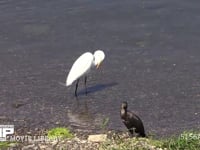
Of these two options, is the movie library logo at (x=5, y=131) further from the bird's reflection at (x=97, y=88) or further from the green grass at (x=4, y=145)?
the bird's reflection at (x=97, y=88)

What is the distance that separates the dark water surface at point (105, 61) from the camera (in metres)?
11.6

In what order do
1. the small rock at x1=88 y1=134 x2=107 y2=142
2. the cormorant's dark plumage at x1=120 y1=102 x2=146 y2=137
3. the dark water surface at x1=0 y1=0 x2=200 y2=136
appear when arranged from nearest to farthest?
1. the small rock at x1=88 y1=134 x2=107 y2=142
2. the cormorant's dark plumage at x1=120 y1=102 x2=146 y2=137
3. the dark water surface at x1=0 y1=0 x2=200 y2=136

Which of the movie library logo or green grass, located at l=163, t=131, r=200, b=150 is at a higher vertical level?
the movie library logo

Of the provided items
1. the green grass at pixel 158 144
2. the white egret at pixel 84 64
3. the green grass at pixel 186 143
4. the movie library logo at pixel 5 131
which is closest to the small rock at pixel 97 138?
the green grass at pixel 158 144

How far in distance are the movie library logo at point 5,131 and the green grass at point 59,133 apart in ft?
1.93

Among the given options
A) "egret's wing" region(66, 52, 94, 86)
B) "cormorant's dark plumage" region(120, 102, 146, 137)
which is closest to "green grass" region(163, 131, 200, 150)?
"cormorant's dark plumage" region(120, 102, 146, 137)

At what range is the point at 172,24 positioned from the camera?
15422 mm

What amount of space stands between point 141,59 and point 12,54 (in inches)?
110

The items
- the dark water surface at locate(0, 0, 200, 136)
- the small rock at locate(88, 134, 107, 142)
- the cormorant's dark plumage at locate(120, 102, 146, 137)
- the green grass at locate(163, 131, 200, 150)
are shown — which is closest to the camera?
the green grass at locate(163, 131, 200, 150)

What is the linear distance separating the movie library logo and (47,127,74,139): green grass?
0.59 meters

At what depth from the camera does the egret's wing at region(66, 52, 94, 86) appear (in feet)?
41.9

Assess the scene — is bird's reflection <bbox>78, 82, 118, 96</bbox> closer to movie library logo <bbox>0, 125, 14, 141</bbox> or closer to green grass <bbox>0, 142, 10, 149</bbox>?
movie library logo <bbox>0, 125, 14, 141</bbox>

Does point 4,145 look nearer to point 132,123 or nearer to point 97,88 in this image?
point 132,123

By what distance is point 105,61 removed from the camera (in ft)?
46.0
